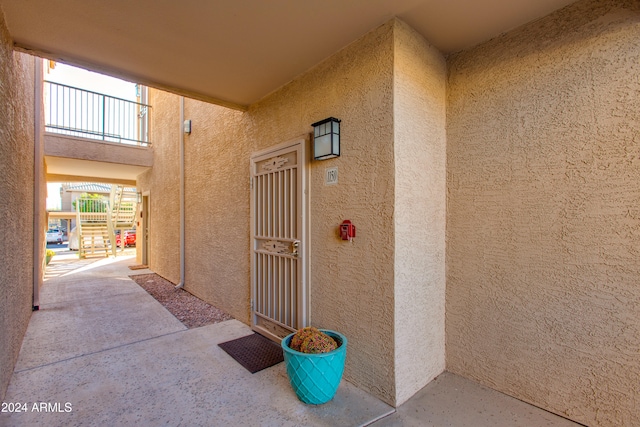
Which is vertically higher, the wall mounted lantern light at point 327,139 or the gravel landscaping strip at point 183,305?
the wall mounted lantern light at point 327,139

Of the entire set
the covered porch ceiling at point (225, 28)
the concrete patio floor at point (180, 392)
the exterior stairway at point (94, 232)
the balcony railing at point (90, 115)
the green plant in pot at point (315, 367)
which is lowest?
the concrete patio floor at point (180, 392)

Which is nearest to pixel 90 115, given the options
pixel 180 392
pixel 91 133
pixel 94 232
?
pixel 91 133

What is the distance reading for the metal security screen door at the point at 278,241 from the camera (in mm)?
2846

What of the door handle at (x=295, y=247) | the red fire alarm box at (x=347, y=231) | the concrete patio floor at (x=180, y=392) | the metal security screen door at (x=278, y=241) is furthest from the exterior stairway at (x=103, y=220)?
the red fire alarm box at (x=347, y=231)

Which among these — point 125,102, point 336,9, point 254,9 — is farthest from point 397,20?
point 125,102

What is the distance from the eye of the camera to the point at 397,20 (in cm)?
215

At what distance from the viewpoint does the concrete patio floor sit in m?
1.99

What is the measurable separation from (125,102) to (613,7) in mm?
8456

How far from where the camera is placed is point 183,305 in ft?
15.2

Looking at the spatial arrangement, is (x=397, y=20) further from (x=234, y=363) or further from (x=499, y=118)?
(x=234, y=363)

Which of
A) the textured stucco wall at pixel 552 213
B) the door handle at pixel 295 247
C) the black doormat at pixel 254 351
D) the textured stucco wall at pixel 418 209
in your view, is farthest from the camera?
the door handle at pixel 295 247

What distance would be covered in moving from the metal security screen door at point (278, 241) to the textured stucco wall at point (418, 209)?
0.99 metres

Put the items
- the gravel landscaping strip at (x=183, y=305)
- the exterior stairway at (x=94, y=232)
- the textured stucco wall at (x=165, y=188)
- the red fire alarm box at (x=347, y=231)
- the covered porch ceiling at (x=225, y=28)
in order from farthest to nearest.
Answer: the exterior stairway at (x=94, y=232) → the textured stucco wall at (x=165, y=188) → the gravel landscaping strip at (x=183, y=305) → the red fire alarm box at (x=347, y=231) → the covered porch ceiling at (x=225, y=28)

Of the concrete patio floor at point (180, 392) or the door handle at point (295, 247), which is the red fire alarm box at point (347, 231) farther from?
the concrete patio floor at point (180, 392)
